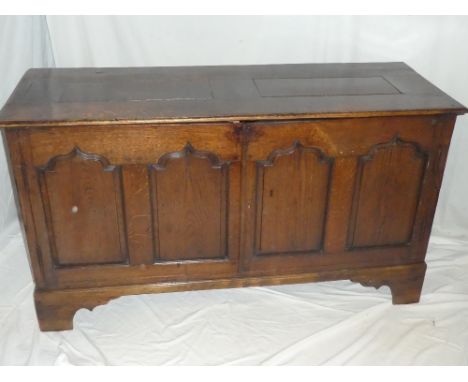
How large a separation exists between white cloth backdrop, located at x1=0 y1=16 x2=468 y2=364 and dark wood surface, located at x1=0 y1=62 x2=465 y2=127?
0.22 m

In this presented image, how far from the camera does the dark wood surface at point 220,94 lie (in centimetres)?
165

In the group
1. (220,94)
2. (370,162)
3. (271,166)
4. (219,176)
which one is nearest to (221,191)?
(219,176)

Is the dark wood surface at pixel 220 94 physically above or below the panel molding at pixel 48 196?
above

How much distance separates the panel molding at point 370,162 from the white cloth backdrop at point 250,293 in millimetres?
292

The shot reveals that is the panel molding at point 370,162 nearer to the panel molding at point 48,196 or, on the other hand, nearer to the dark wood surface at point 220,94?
the dark wood surface at point 220,94

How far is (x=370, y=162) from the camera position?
1.82 m

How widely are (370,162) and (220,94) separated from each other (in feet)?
1.77

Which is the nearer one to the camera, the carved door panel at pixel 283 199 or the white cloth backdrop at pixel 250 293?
the carved door panel at pixel 283 199

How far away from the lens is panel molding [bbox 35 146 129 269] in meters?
1.68

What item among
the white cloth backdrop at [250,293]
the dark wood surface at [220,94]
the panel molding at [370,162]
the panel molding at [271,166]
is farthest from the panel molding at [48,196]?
the panel molding at [370,162]

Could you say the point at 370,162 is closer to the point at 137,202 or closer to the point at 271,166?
the point at 271,166

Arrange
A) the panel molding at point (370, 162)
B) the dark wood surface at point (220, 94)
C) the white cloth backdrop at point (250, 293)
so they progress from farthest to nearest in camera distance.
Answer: the white cloth backdrop at point (250, 293) < the panel molding at point (370, 162) < the dark wood surface at point (220, 94)

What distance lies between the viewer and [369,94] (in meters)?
1.84

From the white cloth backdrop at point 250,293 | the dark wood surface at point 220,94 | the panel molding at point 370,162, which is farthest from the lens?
the white cloth backdrop at point 250,293
